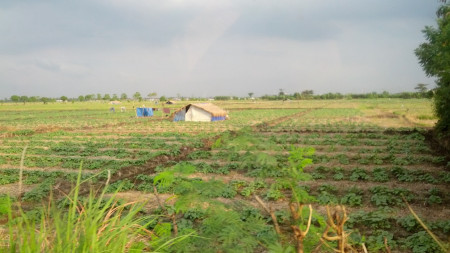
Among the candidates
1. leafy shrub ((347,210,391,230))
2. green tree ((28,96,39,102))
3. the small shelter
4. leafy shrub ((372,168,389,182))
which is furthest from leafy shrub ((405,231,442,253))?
green tree ((28,96,39,102))

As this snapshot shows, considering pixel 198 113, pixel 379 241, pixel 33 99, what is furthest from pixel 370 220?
pixel 33 99

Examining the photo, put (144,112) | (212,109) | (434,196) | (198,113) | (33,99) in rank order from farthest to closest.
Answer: (33,99) → (144,112) → (212,109) → (198,113) → (434,196)

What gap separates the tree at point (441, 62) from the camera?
11.2 meters

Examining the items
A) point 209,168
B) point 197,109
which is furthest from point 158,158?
point 197,109

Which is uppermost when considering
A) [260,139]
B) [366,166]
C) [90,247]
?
[260,139]

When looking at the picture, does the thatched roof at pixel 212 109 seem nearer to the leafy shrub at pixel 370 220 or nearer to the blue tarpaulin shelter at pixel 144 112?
the blue tarpaulin shelter at pixel 144 112

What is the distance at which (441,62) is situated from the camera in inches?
463

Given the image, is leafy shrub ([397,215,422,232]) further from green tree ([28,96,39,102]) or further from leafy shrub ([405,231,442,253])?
green tree ([28,96,39,102])

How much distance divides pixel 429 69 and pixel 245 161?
3009 cm

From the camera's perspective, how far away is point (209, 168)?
1180 cm

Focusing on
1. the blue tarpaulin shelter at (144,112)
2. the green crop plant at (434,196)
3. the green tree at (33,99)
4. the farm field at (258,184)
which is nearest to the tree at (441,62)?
the farm field at (258,184)

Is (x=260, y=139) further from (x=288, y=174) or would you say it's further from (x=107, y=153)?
(x=107, y=153)

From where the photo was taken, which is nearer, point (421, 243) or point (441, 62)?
point (421, 243)

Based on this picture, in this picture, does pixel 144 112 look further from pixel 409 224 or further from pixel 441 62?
pixel 409 224
